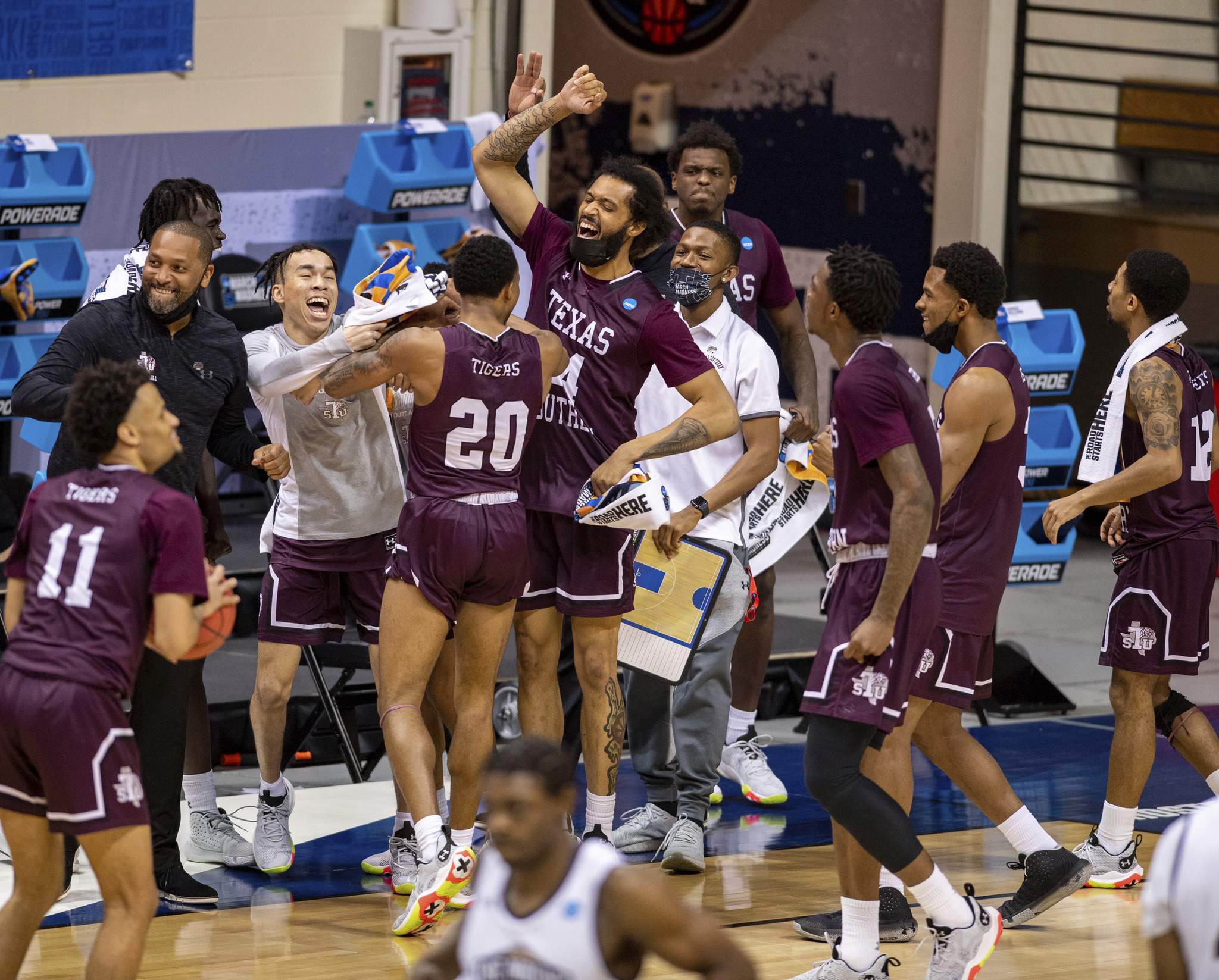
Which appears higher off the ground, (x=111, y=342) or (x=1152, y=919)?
(x=111, y=342)

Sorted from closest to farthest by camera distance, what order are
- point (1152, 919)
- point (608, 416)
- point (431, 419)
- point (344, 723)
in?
1. point (1152, 919)
2. point (431, 419)
3. point (608, 416)
4. point (344, 723)

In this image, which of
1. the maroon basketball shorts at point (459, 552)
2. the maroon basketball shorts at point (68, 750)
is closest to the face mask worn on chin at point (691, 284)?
the maroon basketball shorts at point (459, 552)

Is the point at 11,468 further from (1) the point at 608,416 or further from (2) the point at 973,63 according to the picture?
(2) the point at 973,63

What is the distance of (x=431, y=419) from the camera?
4.89 m

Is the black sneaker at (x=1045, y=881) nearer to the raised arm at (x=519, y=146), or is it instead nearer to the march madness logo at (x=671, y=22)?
the raised arm at (x=519, y=146)

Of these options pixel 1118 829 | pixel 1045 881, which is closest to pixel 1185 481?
pixel 1118 829

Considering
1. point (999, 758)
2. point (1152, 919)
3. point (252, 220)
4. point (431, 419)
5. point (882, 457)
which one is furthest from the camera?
point (252, 220)

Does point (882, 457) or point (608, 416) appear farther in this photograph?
point (608, 416)

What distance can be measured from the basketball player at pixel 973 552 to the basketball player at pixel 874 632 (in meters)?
0.47

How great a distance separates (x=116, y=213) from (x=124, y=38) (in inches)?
56.5

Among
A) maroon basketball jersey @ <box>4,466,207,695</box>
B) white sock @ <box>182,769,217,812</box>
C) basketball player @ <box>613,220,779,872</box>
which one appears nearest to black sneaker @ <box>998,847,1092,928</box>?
basketball player @ <box>613,220,779,872</box>

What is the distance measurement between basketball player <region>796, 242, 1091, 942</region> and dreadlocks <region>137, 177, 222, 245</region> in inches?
91.4

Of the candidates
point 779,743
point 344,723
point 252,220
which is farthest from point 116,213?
point 779,743

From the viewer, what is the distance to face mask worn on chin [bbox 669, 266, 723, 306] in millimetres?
5824
